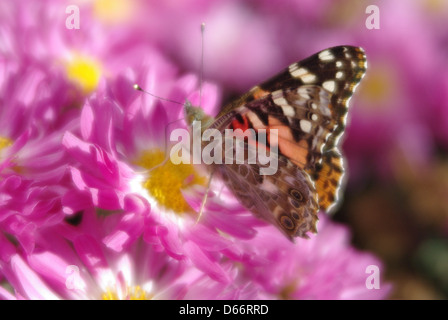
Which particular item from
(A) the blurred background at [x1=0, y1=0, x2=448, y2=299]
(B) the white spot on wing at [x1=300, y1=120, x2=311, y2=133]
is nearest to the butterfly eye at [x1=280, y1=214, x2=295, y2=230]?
(B) the white spot on wing at [x1=300, y1=120, x2=311, y2=133]

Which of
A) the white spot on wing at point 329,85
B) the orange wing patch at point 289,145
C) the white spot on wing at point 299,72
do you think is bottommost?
the orange wing patch at point 289,145

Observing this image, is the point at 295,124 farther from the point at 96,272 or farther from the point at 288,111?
the point at 96,272

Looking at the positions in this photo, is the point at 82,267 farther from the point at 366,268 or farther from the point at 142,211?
the point at 366,268

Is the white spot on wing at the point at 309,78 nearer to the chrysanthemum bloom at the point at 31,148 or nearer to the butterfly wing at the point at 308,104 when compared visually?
the butterfly wing at the point at 308,104

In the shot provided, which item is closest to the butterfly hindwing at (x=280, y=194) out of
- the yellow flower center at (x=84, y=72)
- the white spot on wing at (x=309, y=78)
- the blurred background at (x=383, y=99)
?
the white spot on wing at (x=309, y=78)

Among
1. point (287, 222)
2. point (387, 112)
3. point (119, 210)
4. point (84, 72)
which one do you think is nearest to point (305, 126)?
point (287, 222)

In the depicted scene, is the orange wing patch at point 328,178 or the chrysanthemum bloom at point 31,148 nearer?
the chrysanthemum bloom at point 31,148
